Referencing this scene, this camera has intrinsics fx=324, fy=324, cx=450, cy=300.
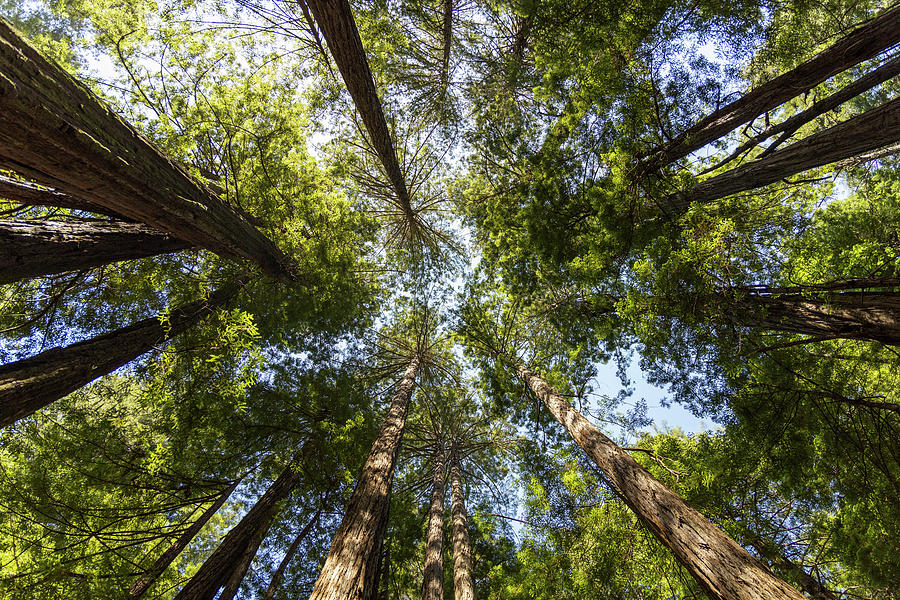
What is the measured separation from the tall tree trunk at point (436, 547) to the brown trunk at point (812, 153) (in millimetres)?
6732

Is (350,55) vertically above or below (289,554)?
above

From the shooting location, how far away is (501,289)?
750 cm

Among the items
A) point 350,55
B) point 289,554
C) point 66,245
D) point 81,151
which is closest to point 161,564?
point 289,554

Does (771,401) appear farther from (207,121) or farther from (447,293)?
(207,121)

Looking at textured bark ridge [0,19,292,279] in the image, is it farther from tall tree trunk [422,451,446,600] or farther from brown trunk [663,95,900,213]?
tall tree trunk [422,451,446,600]

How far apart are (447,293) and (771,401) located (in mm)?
7168

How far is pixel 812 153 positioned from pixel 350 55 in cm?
587

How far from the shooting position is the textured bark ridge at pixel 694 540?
7.08 feet

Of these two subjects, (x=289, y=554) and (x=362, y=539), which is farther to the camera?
(x=289, y=554)

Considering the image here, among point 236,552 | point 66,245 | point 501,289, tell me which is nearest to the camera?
point 66,245

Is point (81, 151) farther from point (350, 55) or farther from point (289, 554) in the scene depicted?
point (289, 554)

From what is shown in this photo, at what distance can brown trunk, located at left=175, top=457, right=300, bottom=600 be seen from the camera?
15.9ft

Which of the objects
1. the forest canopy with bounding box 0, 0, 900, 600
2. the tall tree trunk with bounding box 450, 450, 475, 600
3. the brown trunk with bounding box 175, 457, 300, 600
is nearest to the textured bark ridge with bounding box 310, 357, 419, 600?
the forest canopy with bounding box 0, 0, 900, 600

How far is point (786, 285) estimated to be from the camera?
3678 millimetres
